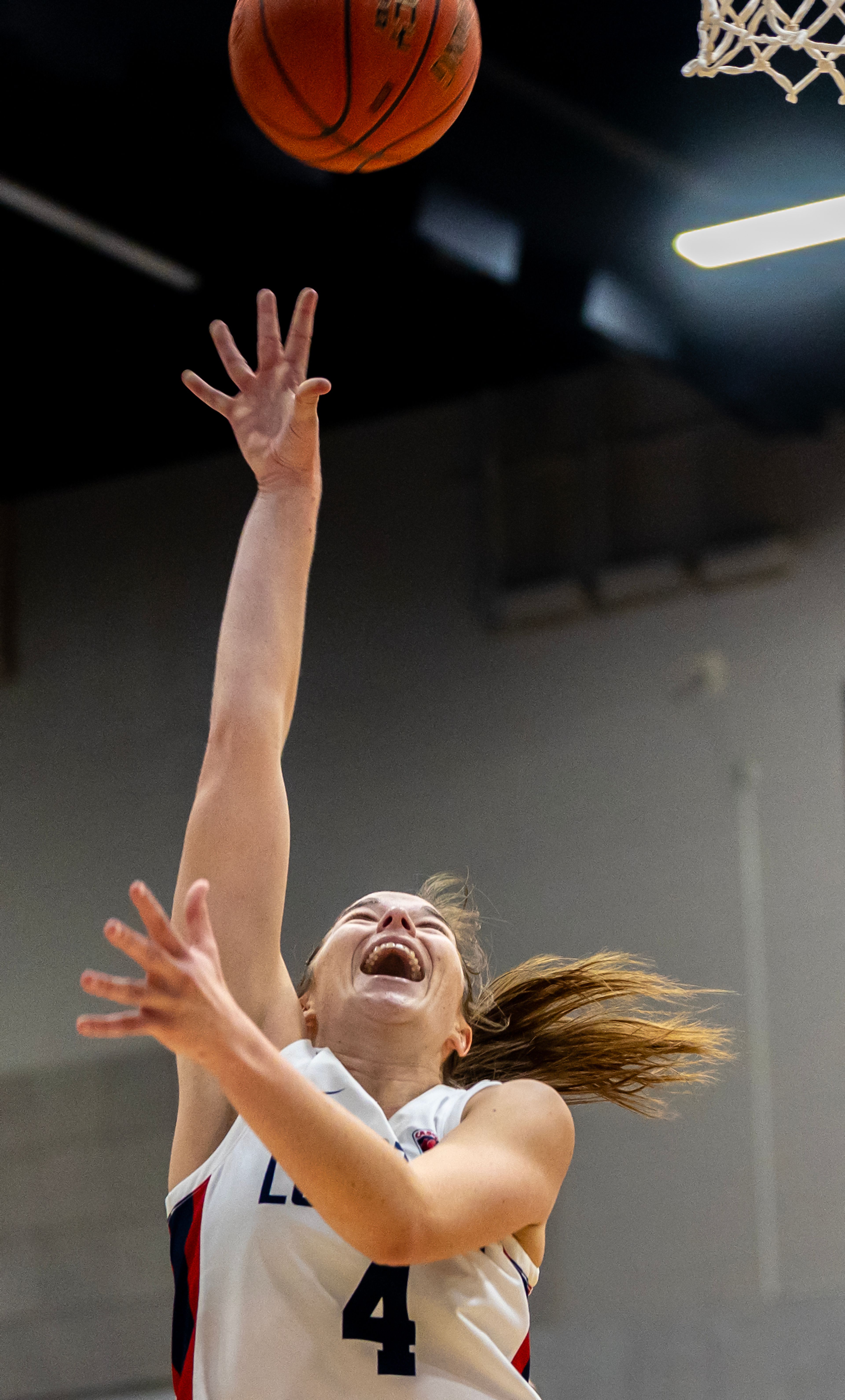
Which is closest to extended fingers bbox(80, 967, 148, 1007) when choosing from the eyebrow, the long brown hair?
the eyebrow

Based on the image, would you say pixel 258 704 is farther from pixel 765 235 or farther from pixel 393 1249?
pixel 765 235

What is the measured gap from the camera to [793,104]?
486cm

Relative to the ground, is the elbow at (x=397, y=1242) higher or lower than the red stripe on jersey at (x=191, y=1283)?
higher

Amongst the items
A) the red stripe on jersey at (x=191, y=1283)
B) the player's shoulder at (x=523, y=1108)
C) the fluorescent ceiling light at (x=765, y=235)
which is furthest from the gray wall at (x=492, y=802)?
the red stripe on jersey at (x=191, y=1283)

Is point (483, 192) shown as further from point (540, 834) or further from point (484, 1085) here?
point (484, 1085)

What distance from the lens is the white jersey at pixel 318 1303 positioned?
1687 millimetres

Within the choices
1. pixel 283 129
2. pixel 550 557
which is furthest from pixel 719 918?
pixel 283 129

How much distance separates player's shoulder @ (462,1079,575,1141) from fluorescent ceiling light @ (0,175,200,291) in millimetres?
4141

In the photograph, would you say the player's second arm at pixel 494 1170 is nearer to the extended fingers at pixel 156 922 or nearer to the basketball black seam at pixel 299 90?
the extended fingers at pixel 156 922

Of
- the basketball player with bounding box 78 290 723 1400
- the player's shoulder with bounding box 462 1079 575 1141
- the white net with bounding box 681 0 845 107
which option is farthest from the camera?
the white net with bounding box 681 0 845 107

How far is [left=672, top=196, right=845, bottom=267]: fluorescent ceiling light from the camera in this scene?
5.16m

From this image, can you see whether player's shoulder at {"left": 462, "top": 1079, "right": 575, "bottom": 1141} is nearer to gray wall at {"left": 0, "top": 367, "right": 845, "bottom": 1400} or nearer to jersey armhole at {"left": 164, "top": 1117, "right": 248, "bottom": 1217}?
jersey armhole at {"left": 164, "top": 1117, "right": 248, "bottom": 1217}

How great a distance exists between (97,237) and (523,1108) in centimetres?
432

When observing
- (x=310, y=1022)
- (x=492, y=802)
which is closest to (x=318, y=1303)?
(x=310, y=1022)
